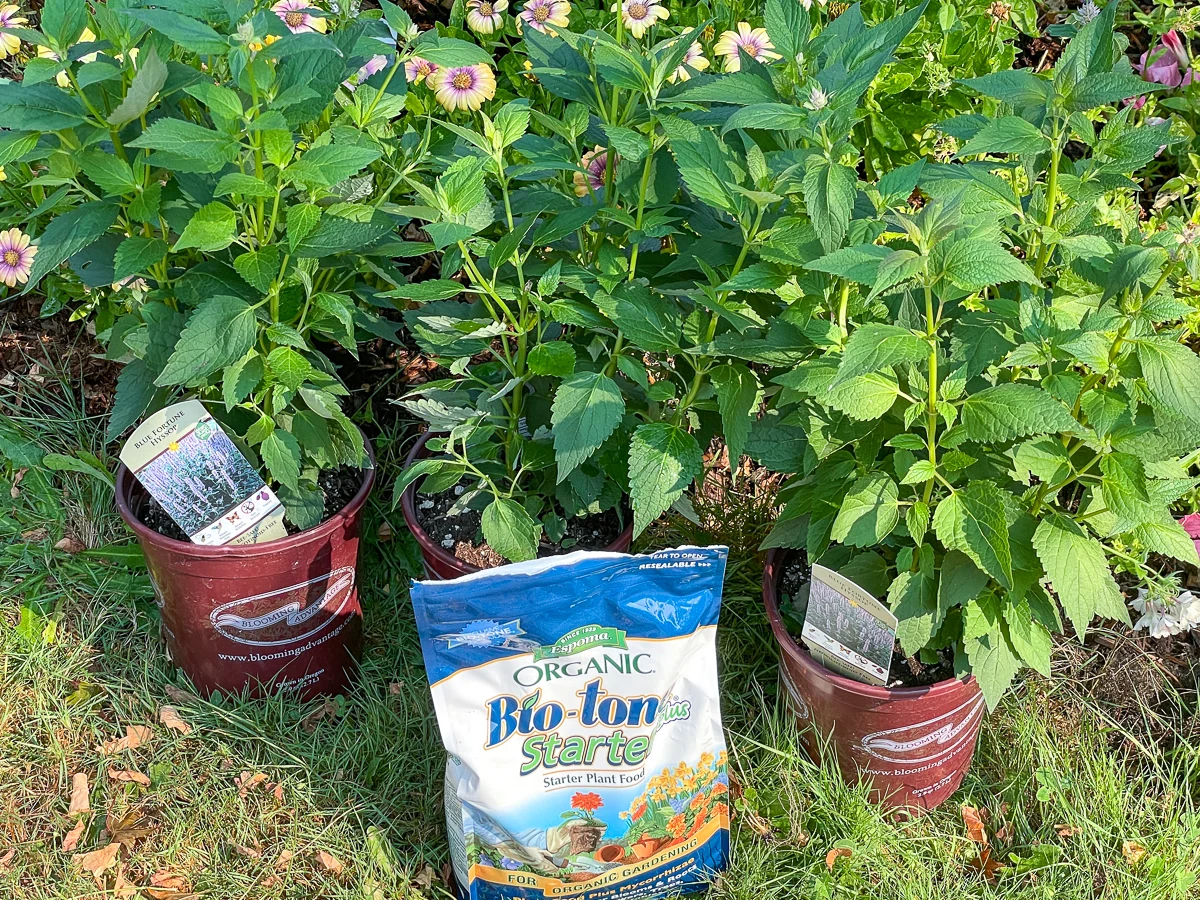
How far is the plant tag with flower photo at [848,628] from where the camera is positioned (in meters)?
1.78

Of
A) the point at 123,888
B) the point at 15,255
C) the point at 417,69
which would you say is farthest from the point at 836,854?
the point at 15,255

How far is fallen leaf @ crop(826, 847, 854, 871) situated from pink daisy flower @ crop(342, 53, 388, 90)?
5.02 feet

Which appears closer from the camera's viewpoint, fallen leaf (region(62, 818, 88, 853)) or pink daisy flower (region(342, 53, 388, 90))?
pink daisy flower (region(342, 53, 388, 90))

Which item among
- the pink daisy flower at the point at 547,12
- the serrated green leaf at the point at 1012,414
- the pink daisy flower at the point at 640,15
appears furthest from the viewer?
the pink daisy flower at the point at 547,12

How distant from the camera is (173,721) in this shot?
2254 millimetres

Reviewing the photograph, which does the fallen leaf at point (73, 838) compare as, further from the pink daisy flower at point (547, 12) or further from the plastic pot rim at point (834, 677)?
the pink daisy flower at point (547, 12)

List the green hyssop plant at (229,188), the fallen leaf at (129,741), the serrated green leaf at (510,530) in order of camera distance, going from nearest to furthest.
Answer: the green hyssop plant at (229,188)
the serrated green leaf at (510,530)
the fallen leaf at (129,741)

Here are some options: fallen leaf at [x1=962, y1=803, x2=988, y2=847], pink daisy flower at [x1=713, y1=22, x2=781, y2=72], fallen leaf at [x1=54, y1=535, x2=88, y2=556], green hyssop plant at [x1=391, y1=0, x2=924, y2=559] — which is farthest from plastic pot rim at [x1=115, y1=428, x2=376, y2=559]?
fallen leaf at [x1=962, y1=803, x2=988, y2=847]

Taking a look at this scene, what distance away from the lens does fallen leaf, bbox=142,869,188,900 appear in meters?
2.01

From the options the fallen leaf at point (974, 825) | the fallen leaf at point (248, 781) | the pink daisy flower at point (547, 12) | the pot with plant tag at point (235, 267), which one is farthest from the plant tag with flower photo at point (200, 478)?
Result: the fallen leaf at point (974, 825)

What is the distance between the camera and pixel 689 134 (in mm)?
1642

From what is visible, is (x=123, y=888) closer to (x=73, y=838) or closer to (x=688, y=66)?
(x=73, y=838)

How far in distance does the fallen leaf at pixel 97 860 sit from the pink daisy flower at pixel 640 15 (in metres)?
1.69

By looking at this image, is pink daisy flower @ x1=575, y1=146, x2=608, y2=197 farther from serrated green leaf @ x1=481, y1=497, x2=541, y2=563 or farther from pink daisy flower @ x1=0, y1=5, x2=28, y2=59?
pink daisy flower @ x1=0, y1=5, x2=28, y2=59
